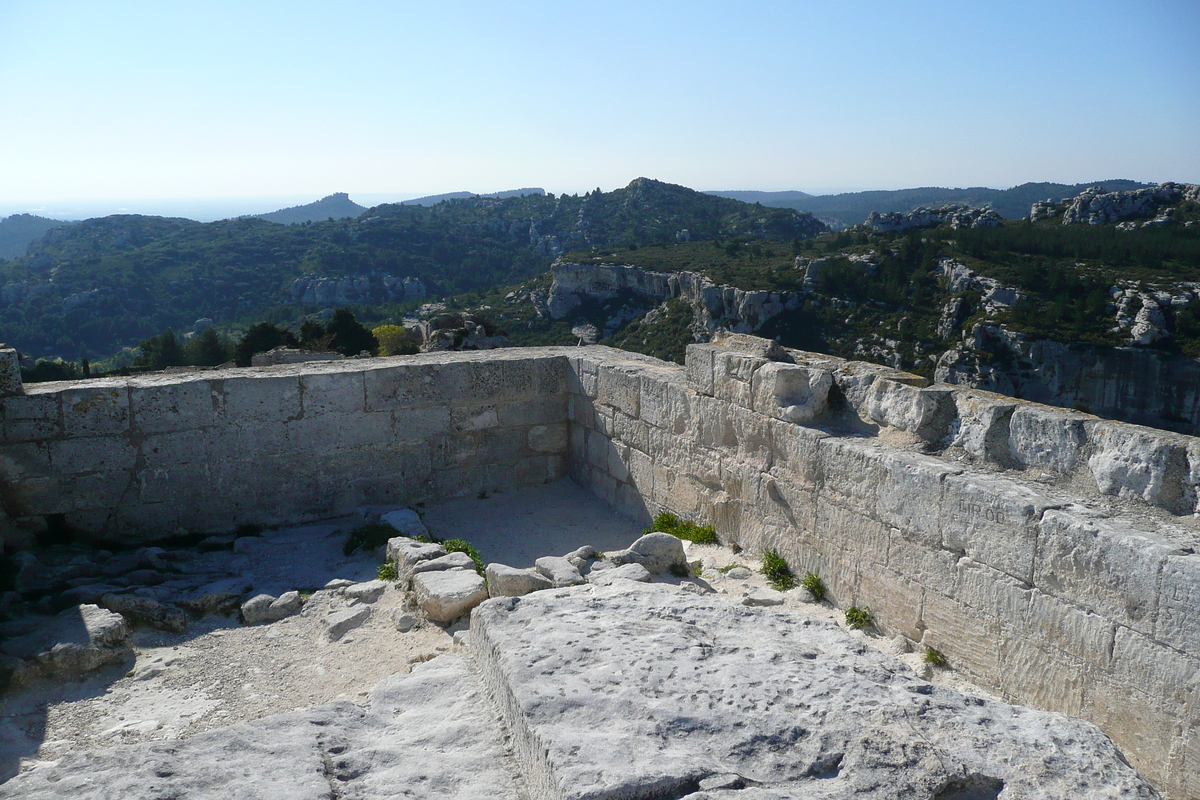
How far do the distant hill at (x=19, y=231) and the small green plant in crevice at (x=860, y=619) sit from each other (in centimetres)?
13470

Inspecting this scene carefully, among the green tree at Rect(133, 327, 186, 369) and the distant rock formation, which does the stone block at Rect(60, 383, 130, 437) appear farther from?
the distant rock formation

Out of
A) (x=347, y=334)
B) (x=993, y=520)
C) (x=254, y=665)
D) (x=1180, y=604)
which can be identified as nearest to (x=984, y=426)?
(x=993, y=520)

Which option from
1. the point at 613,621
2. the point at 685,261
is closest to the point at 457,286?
the point at 685,261

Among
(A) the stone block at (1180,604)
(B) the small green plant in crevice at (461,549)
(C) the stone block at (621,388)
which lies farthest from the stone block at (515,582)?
(A) the stone block at (1180,604)

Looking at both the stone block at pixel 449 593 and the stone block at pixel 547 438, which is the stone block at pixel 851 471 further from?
the stone block at pixel 547 438

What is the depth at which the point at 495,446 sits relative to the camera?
7023 mm

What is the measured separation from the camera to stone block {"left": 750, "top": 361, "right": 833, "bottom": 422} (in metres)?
4.69

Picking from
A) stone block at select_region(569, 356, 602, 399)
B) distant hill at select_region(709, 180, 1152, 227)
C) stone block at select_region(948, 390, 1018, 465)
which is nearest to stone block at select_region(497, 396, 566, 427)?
stone block at select_region(569, 356, 602, 399)

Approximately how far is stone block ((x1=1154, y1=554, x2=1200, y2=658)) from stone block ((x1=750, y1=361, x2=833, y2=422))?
2.14 meters

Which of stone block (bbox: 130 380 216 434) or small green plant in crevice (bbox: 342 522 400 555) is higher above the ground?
stone block (bbox: 130 380 216 434)

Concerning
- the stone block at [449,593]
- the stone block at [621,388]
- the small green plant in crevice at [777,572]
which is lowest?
the small green plant in crevice at [777,572]

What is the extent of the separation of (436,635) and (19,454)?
140 inches

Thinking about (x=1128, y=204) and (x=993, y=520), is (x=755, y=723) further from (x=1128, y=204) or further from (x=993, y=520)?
(x=1128, y=204)

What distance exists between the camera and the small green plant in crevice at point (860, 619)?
4164 mm
